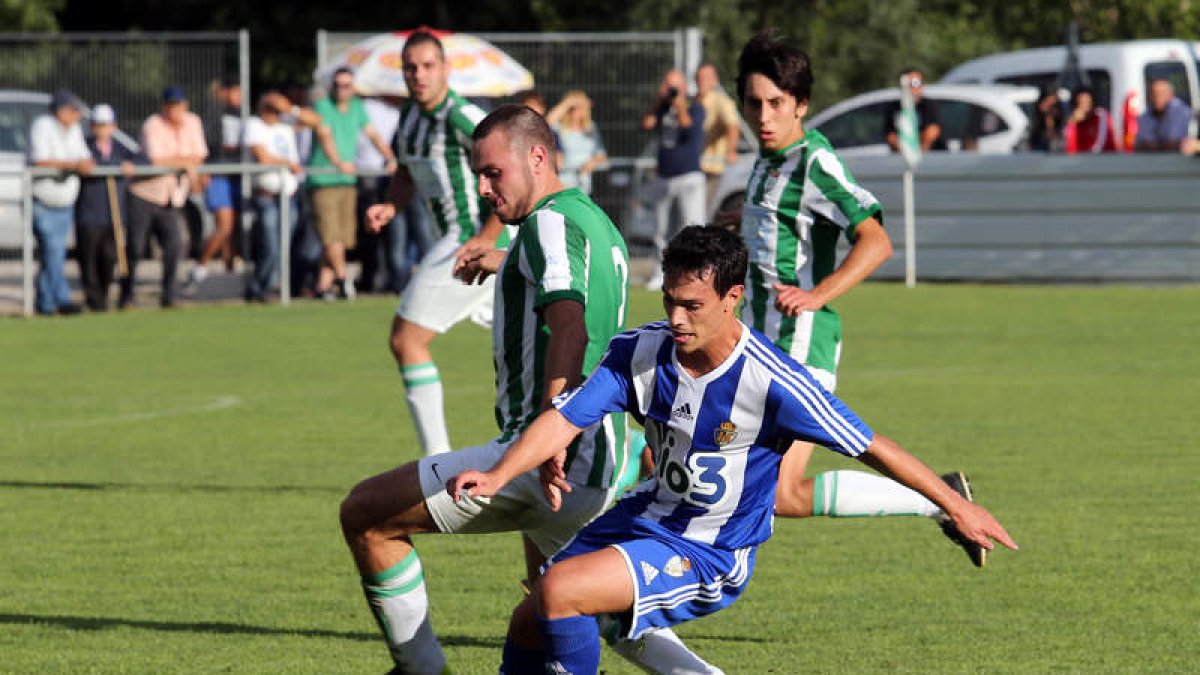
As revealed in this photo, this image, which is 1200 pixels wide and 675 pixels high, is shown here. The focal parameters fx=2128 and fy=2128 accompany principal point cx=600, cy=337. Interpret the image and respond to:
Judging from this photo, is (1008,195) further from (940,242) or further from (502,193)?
(502,193)

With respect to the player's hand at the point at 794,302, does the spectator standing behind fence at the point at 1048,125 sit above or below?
below

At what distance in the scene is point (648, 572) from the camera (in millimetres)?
5254

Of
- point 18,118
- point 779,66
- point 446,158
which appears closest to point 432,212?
point 446,158

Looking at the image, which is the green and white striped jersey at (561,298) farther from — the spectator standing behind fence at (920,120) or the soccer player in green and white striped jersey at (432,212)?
the spectator standing behind fence at (920,120)

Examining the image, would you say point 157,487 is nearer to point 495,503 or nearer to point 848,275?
point 848,275

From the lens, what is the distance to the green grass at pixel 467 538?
709 centimetres

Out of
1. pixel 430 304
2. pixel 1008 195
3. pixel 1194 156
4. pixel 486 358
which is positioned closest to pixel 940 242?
pixel 1008 195

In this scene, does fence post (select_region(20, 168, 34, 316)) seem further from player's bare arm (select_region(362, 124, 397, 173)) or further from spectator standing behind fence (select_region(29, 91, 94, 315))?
player's bare arm (select_region(362, 124, 397, 173))

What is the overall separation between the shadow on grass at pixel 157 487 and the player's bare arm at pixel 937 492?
5507mm

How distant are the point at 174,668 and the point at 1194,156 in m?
17.8

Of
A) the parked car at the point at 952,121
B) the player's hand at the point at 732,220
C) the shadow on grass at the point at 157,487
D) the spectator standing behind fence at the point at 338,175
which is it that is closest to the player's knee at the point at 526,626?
the player's hand at the point at 732,220

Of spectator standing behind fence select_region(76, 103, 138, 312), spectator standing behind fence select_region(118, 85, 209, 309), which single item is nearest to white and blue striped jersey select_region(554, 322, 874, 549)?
spectator standing behind fence select_region(76, 103, 138, 312)

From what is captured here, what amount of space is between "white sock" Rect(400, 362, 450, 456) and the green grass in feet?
1.90

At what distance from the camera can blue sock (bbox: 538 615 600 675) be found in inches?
204
